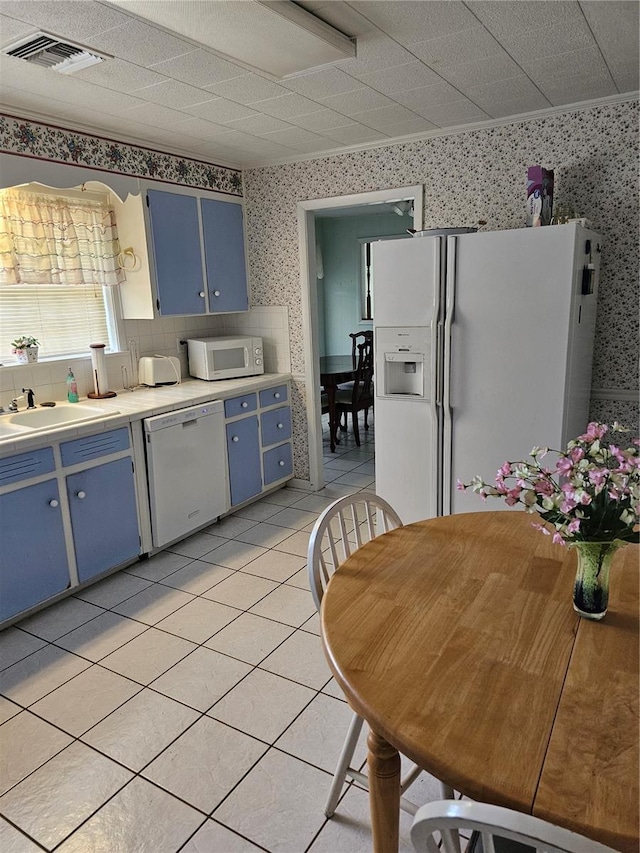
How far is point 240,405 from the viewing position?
3934 millimetres

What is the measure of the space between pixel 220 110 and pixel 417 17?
4.23ft

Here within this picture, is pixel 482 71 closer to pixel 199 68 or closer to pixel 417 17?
pixel 417 17

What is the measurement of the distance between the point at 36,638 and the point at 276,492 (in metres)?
2.15

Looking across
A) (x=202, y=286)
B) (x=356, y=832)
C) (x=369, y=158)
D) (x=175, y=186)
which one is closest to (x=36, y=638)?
(x=356, y=832)

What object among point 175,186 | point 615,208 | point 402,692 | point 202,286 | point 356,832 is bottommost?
point 356,832

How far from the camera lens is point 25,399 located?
3213mm

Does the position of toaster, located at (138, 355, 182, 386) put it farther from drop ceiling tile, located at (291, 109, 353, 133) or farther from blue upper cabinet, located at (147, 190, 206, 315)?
drop ceiling tile, located at (291, 109, 353, 133)

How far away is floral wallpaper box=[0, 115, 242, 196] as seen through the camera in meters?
2.91

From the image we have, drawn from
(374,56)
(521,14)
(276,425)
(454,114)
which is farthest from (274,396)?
(521,14)

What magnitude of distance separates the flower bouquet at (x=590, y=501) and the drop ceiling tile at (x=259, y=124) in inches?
103

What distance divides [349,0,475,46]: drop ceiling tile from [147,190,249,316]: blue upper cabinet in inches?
79.3

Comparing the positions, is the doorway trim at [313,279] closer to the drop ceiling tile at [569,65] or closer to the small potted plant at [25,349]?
the drop ceiling tile at [569,65]

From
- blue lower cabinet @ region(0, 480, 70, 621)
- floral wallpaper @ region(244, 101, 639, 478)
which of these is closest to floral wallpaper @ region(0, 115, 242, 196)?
floral wallpaper @ region(244, 101, 639, 478)

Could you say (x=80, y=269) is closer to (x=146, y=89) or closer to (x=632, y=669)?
(x=146, y=89)
